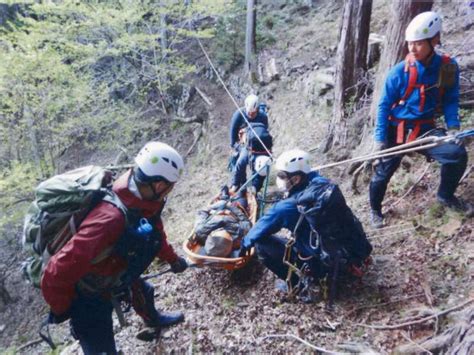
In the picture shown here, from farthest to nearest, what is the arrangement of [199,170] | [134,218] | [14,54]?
[199,170]
[14,54]
[134,218]

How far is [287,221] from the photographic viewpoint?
12.0ft

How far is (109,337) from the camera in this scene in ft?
11.1

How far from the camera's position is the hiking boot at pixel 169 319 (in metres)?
4.14

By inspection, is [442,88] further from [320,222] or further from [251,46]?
[251,46]

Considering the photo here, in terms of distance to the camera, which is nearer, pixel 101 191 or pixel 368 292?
pixel 101 191

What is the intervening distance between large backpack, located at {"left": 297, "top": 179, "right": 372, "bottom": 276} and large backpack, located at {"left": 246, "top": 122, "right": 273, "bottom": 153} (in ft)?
11.0

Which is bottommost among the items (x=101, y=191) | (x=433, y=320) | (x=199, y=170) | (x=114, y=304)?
(x=199, y=170)

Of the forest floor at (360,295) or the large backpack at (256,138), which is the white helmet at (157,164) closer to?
the forest floor at (360,295)

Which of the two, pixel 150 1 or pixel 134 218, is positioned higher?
pixel 150 1

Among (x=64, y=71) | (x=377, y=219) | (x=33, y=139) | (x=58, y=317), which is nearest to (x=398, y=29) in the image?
(x=377, y=219)

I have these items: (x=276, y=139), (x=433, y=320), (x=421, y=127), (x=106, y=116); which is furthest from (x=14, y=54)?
(x=433, y=320)

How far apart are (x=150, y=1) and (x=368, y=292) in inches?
524

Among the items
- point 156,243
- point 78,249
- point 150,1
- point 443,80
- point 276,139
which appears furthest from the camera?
point 150,1

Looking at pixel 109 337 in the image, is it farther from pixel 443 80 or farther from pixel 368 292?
pixel 443 80
